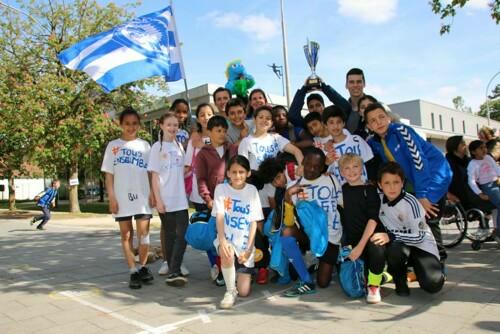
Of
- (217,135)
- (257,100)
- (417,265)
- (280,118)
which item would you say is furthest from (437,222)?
(257,100)

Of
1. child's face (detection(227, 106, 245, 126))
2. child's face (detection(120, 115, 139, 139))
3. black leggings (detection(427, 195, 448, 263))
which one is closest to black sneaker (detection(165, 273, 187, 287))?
child's face (detection(120, 115, 139, 139))

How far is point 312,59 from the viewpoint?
5262 millimetres

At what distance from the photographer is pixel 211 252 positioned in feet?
15.9

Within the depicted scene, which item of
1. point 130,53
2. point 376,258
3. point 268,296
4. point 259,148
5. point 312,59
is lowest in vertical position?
point 268,296

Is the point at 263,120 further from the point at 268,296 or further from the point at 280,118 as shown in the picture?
the point at 268,296

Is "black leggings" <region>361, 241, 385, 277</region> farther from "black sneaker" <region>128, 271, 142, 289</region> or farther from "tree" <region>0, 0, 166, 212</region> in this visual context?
"tree" <region>0, 0, 166, 212</region>

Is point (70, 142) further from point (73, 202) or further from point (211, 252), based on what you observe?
point (211, 252)

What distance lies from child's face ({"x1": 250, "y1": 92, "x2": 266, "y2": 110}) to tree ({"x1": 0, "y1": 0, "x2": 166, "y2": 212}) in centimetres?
1500

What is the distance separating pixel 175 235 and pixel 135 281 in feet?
2.28

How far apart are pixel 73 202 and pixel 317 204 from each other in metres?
20.0

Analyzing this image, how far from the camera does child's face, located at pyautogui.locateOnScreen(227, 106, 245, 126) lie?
4957 millimetres

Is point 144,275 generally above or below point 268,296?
above

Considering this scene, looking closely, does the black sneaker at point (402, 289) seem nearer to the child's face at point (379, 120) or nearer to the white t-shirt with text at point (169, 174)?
the child's face at point (379, 120)

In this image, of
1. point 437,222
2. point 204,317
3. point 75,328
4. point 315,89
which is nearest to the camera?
point 75,328
